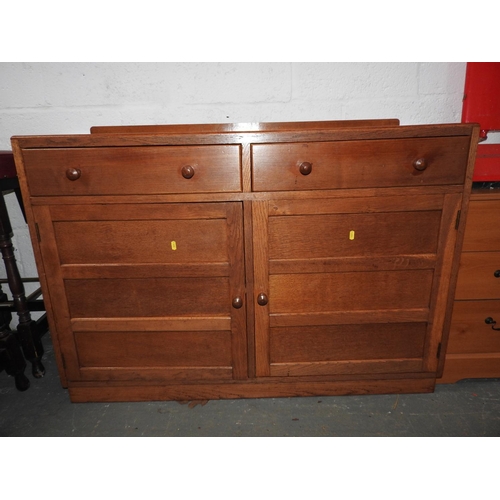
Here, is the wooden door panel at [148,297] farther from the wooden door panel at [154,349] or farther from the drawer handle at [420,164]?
the drawer handle at [420,164]

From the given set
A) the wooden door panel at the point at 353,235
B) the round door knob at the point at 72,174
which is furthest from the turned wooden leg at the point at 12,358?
the wooden door panel at the point at 353,235

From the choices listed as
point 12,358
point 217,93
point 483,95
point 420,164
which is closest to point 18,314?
point 12,358

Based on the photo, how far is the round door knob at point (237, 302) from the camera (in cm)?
132

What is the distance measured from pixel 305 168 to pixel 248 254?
0.40 m

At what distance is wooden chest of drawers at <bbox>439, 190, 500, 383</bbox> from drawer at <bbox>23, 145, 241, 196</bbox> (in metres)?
1.02

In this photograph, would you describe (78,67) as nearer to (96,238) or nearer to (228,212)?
(96,238)

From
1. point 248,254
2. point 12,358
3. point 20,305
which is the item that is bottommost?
point 12,358

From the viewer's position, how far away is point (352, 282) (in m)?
1.33

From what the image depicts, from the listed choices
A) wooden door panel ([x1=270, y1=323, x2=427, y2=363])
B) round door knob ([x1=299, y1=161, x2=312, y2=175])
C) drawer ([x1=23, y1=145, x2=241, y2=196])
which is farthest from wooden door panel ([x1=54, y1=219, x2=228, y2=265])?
wooden door panel ([x1=270, y1=323, x2=427, y2=363])

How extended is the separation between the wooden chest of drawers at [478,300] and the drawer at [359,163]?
24cm

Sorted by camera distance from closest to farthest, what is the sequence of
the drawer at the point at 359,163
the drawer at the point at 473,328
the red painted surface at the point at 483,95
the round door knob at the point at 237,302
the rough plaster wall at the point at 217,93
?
1. the drawer at the point at 359,163
2. the round door knob at the point at 237,302
3. the drawer at the point at 473,328
4. the red painted surface at the point at 483,95
5. the rough plaster wall at the point at 217,93

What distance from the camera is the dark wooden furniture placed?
1.49 meters

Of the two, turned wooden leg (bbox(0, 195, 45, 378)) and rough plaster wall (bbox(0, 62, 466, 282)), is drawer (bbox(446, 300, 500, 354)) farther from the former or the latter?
turned wooden leg (bbox(0, 195, 45, 378))

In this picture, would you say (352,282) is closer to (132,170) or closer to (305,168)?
(305,168)
